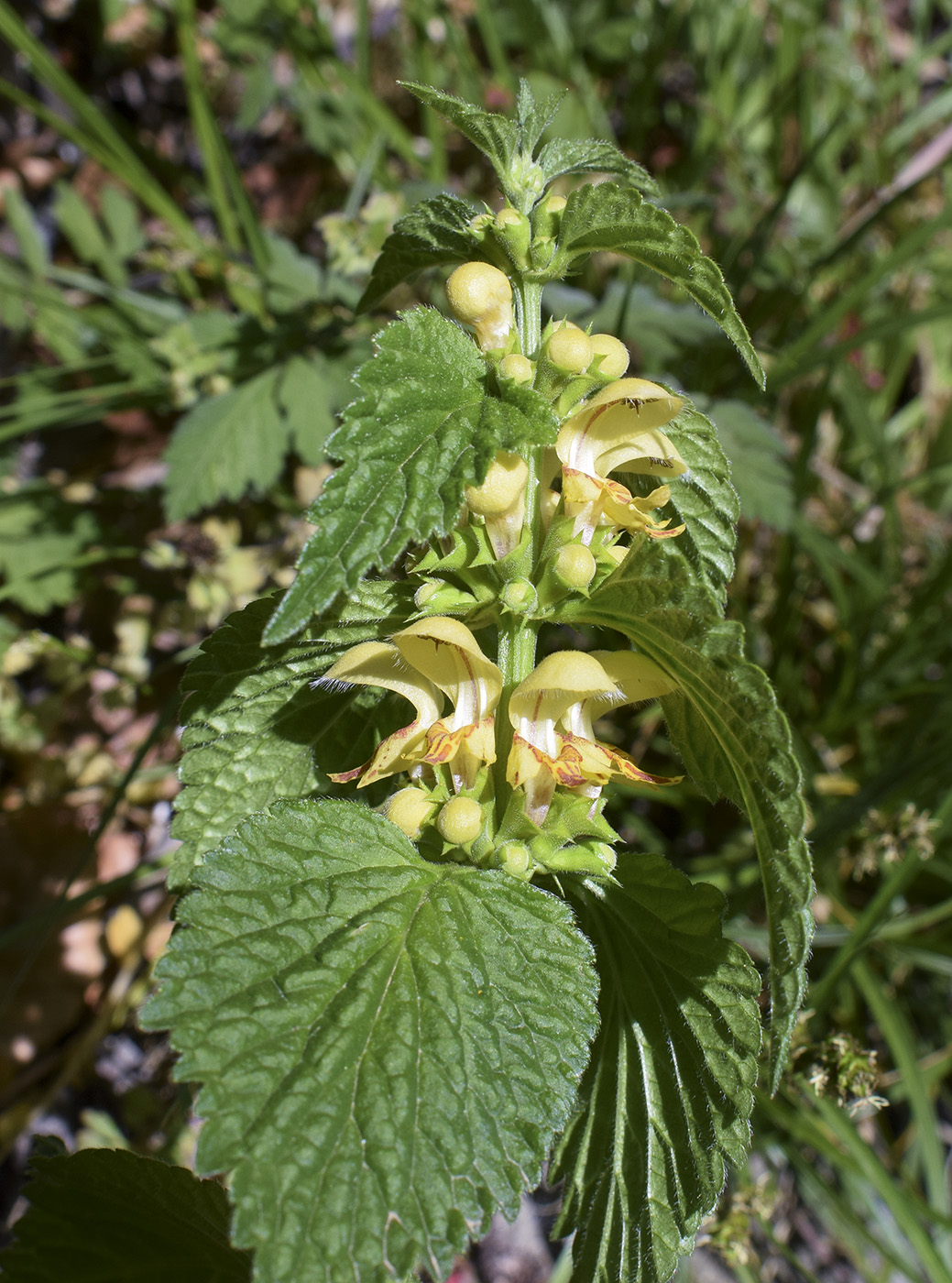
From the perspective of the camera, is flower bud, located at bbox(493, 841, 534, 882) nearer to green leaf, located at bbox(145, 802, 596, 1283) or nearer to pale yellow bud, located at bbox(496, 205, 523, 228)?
green leaf, located at bbox(145, 802, 596, 1283)

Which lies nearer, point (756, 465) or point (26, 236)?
point (756, 465)

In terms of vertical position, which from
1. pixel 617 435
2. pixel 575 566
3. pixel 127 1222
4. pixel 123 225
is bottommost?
pixel 127 1222

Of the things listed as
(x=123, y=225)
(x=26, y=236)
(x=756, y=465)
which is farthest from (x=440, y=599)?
(x=26, y=236)

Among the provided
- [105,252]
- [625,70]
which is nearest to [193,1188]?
[105,252]

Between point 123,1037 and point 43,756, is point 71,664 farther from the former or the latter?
point 123,1037

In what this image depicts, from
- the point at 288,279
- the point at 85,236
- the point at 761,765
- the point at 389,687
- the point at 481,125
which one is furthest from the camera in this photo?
the point at 85,236

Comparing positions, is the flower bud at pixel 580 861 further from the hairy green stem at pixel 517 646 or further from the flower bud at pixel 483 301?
the flower bud at pixel 483 301

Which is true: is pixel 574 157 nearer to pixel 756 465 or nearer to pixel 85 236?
pixel 756 465

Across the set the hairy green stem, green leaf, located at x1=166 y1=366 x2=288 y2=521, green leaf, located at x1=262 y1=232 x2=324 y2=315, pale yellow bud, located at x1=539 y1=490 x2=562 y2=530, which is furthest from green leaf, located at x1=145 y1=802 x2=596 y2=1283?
green leaf, located at x1=262 y1=232 x2=324 y2=315

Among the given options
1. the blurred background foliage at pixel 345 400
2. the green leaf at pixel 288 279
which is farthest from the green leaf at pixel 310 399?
the green leaf at pixel 288 279
